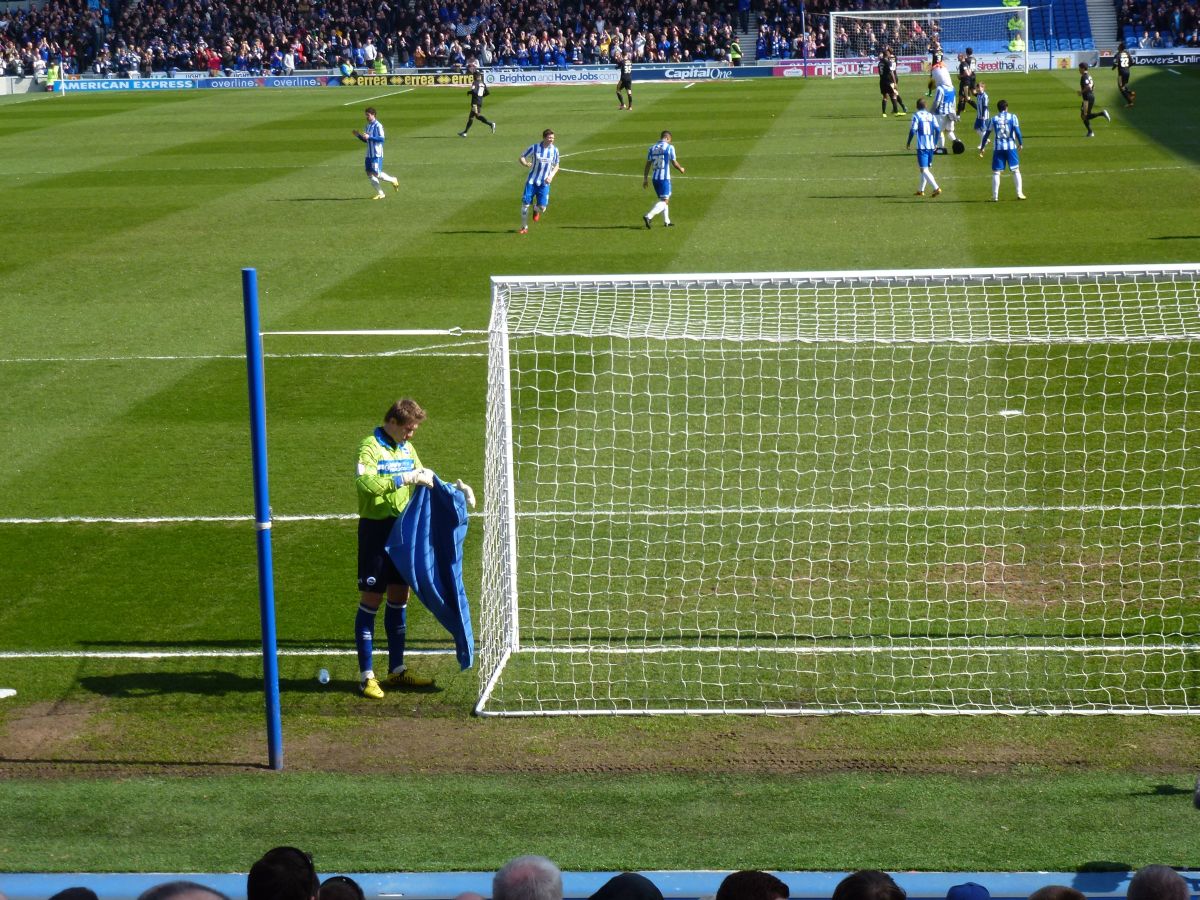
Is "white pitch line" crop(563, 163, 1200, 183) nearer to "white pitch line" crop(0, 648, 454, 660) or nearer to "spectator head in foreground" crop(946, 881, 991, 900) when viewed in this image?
"white pitch line" crop(0, 648, 454, 660)

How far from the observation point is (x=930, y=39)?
55438mm

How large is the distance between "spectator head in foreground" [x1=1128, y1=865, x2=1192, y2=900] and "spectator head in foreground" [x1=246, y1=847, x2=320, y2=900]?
98.1 inches

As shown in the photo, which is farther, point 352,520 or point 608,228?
point 608,228

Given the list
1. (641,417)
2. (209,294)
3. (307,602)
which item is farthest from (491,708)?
(209,294)

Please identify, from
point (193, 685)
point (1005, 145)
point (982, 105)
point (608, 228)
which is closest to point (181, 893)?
point (193, 685)

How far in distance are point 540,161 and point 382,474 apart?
17.1 meters

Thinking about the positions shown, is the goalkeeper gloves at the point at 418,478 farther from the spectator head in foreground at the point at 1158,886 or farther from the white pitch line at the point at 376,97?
the white pitch line at the point at 376,97

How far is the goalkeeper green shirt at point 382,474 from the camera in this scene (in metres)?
9.28

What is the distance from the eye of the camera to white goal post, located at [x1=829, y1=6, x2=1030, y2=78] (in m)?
55.8

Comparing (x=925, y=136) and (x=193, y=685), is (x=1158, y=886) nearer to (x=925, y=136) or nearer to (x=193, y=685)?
(x=193, y=685)

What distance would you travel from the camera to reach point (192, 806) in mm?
8156

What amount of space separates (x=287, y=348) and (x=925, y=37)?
42513 mm

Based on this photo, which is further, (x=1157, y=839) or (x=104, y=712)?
(x=104, y=712)

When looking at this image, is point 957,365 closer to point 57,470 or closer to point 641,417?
point 641,417
